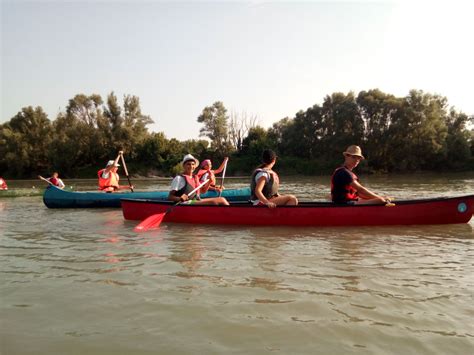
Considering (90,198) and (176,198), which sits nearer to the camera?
(176,198)

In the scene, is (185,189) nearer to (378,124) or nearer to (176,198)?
(176,198)

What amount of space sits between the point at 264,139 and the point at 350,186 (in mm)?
39670

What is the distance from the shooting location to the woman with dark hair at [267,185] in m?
7.06

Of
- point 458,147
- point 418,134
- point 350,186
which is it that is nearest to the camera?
point 350,186

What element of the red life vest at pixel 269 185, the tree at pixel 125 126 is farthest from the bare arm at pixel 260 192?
the tree at pixel 125 126

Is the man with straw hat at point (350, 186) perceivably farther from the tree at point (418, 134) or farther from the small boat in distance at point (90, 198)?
the tree at point (418, 134)

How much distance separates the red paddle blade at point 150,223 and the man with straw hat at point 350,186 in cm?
326

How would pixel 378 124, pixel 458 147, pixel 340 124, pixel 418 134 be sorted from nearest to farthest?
pixel 418 134 → pixel 458 147 → pixel 378 124 → pixel 340 124

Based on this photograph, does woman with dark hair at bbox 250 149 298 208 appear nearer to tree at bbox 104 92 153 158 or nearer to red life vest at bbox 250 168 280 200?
red life vest at bbox 250 168 280 200

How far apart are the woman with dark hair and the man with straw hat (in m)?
0.83

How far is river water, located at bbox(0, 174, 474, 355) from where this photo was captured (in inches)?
109

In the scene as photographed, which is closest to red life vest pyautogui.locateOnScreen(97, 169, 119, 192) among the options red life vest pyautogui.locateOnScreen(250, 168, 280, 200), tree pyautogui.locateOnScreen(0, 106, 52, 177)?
red life vest pyautogui.locateOnScreen(250, 168, 280, 200)

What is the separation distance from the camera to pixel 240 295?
12.0 feet

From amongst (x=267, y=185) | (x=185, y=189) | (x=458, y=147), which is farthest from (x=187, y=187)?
(x=458, y=147)
